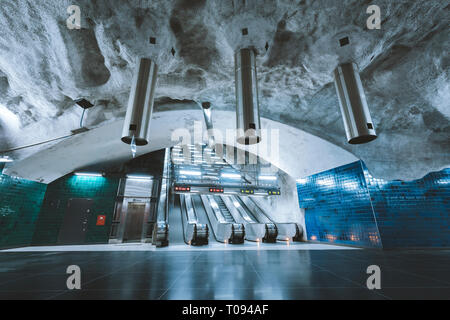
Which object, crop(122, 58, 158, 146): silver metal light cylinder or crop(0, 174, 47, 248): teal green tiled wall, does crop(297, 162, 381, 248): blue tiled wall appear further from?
crop(0, 174, 47, 248): teal green tiled wall

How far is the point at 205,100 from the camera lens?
5512 millimetres

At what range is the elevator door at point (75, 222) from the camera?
798cm

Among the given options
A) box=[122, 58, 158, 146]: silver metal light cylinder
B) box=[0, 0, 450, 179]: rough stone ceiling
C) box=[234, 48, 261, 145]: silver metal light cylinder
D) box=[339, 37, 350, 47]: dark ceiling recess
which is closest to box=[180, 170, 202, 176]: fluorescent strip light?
box=[0, 0, 450, 179]: rough stone ceiling

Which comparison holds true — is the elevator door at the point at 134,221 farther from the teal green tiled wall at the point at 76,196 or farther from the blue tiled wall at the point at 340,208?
the blue tiled wall at the point at 340,208

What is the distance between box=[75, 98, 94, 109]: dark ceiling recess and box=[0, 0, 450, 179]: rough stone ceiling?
0.15m

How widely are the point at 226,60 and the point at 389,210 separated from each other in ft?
20.7

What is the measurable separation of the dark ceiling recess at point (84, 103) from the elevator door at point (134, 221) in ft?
23.0

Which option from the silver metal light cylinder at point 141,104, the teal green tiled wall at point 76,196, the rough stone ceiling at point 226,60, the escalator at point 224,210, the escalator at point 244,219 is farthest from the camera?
the escalator at point 224,210

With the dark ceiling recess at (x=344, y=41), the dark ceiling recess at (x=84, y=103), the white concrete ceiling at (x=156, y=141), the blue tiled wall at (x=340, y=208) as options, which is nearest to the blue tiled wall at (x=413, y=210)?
the blue tiled wall at (x=340, y=208)

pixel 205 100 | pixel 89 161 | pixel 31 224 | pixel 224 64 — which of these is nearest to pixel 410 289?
pixel 224 64

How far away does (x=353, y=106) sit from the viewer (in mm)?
3230

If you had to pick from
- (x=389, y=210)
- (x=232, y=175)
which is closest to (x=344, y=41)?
(x=389, y=210)
